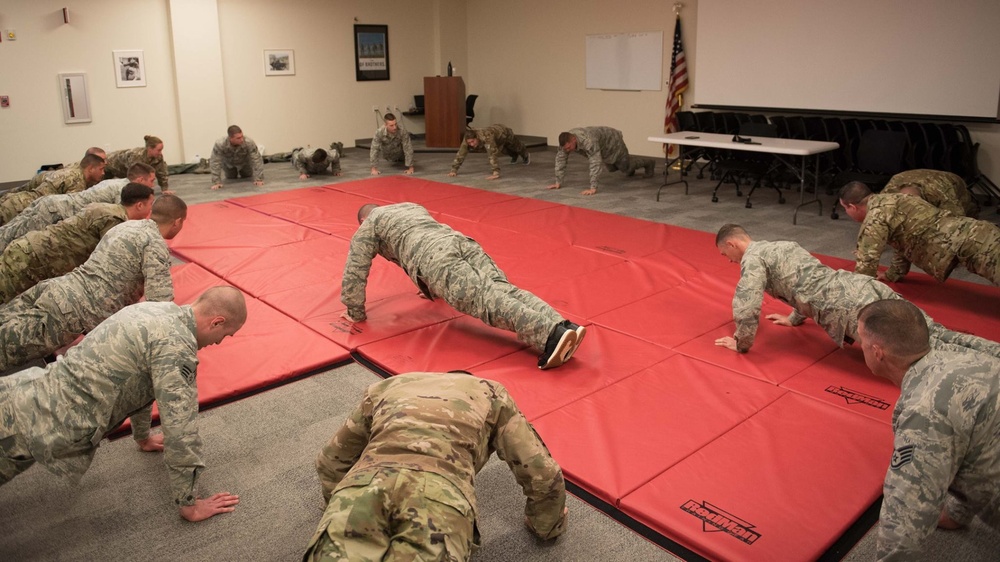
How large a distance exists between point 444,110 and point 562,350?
387 inches

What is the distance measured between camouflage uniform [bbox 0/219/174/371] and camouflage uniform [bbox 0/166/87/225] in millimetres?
2815

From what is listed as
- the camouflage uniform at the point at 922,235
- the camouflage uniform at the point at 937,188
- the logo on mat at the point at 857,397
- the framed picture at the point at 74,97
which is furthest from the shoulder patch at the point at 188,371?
the framed picture at the point at 74,97

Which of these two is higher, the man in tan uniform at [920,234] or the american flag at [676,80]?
the american flag at [676,80]

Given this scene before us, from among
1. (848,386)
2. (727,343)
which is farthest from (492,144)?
(848,386)

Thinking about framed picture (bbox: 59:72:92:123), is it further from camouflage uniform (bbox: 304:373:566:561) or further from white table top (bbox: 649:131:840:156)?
camouflage uniform (bbox: 304:373:566:561)

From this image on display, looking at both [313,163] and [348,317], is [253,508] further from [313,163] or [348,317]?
[313,163]

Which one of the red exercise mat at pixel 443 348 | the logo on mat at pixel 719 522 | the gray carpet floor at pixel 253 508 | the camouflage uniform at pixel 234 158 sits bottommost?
the gray carpet floor at pixel 253 508

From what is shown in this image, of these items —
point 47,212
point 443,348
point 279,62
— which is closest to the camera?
point 443,348

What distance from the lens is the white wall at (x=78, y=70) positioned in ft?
→ 33.9

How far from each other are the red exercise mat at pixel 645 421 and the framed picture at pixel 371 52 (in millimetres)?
11125

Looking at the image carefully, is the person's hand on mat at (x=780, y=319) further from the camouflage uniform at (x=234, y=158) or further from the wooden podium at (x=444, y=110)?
the wooden podium at (x=444, y=110)

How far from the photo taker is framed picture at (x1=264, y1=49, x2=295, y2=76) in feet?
41.4

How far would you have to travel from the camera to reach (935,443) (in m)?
2.25

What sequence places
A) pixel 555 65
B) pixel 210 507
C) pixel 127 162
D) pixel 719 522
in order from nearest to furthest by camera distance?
1. pixel 719 522
2. pixel 210 507
3. pixel 127 162
4. pixel 555 65
